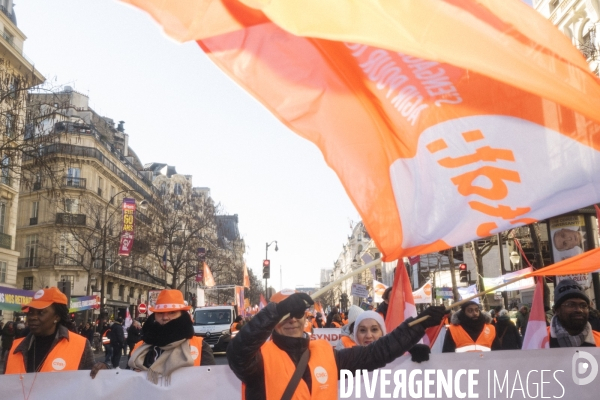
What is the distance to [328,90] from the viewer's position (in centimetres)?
412

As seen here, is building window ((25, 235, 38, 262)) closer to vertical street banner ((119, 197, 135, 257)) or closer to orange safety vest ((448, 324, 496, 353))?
vertical street banner ((119, 197, 135, 257))

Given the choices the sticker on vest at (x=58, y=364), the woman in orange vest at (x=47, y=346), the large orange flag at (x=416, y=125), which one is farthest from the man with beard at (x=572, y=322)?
the sticker on vest at (x=58, y=364)

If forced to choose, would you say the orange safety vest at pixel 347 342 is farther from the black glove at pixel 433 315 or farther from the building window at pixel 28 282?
the building window at pixel 28 282

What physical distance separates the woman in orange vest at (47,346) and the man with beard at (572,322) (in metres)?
3.56

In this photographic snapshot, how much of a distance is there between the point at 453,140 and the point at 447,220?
50 cm

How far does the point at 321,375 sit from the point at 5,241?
3810 cm

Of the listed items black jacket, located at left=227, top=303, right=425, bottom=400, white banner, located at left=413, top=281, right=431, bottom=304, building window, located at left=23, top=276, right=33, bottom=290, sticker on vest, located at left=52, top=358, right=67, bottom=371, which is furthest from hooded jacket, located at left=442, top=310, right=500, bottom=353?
building window, located at left=23, top=276, right=33, bottom=290

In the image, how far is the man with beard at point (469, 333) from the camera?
721 centimetres

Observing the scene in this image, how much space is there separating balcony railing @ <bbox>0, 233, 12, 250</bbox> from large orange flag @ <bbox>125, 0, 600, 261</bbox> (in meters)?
37.1

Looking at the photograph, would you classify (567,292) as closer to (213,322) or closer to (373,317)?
(373,317)

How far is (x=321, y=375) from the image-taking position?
331 cm

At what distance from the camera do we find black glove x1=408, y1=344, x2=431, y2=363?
4.01 m

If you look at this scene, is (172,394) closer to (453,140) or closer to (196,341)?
(196,341)

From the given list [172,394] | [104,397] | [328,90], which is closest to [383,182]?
[328,90]
